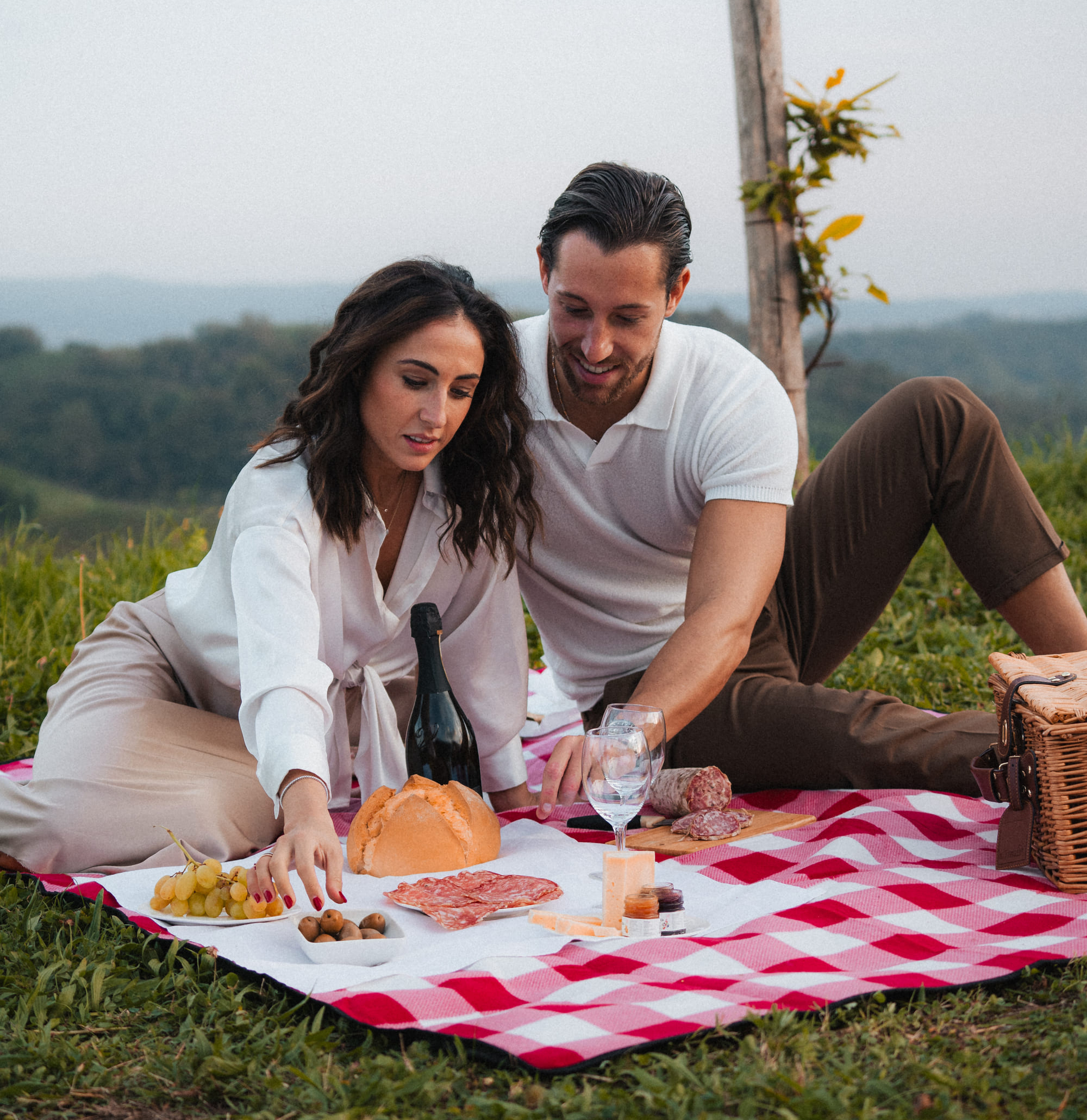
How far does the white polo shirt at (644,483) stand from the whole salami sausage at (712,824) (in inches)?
29.3

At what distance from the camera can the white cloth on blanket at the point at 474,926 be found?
6.70 feet

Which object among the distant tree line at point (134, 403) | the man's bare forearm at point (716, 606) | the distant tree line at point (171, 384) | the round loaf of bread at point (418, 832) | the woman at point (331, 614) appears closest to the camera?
the round loaf of bread at point (418, 832)

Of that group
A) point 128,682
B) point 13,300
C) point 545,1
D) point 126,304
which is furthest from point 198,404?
point 128,682

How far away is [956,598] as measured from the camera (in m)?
5.57

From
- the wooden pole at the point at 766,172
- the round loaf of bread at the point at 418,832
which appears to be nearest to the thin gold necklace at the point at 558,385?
the round loaf of bread at the point at 418,832

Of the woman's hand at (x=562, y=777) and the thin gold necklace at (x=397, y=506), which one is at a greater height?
the thin gold necklace at (x=397, y=506)

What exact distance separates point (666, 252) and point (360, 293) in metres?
0.84

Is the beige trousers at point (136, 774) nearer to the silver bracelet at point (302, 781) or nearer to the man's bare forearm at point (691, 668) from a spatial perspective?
the silver bracelet at point (302, 781)

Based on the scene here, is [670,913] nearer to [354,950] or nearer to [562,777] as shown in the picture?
[562,777]

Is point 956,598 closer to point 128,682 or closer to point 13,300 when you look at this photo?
point 128,682

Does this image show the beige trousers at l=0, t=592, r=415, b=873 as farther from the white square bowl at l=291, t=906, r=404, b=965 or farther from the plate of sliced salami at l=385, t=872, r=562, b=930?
the white square bowl at l=291, t=906, r=404, b=965

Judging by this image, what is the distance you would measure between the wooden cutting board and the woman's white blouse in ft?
1.93

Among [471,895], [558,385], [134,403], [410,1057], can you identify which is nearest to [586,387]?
[558,385]

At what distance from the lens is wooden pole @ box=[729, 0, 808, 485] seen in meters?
5.71
